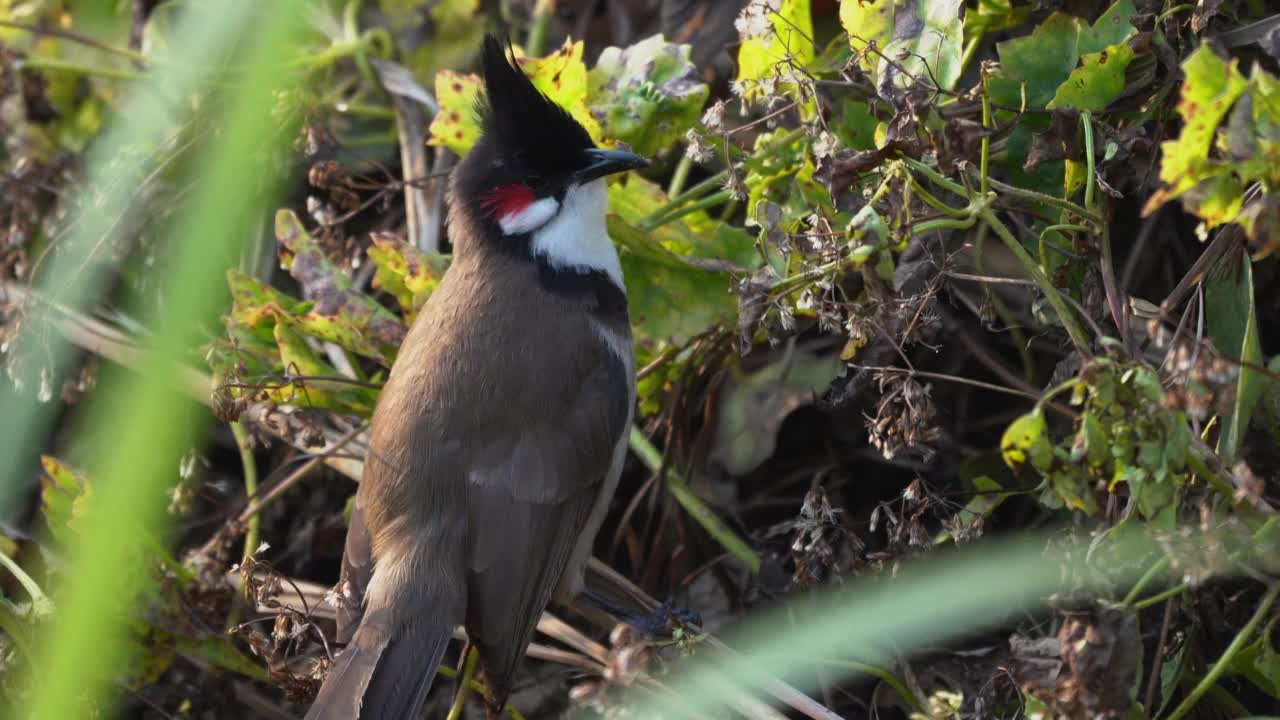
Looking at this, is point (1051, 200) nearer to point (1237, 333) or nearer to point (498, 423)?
point (1237, 333)

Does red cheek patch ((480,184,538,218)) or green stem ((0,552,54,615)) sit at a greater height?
red cheek patch ((480,184,538,218))

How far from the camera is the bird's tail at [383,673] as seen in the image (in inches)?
98.3

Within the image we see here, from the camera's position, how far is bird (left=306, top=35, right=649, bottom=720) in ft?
8.93

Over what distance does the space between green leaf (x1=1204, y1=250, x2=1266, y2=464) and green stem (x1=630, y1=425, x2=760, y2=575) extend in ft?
3.71

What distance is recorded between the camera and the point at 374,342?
327 centimetres

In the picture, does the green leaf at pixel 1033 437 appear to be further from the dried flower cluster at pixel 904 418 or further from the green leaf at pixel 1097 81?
the green leaf at pixel 1097 81

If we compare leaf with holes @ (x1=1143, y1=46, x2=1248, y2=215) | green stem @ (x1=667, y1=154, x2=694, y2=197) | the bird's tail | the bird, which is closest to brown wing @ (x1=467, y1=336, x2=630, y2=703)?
the bird

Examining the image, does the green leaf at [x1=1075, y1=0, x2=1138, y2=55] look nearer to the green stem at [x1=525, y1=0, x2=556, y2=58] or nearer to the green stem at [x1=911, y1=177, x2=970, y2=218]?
the green stem at [x1=911, y1=177, x2=970, y2=218]

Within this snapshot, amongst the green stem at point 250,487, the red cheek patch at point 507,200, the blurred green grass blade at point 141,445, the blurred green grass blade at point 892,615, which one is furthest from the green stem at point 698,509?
the blurred green grass blade at point 141,445

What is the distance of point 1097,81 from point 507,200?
1390mm

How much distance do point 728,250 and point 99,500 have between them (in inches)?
93.4

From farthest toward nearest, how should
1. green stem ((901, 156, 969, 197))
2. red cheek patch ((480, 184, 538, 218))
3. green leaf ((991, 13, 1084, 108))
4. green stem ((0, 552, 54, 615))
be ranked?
red cheek patch ((480, 184, 538, 218)) → green stem ((0, 552, 54, 615)) → green leaf ((991, 13, 1084, 108)) → green stem ((901, 156, 969, 197))

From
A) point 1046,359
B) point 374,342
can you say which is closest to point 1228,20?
point 1046,359

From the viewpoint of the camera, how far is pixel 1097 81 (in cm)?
231
